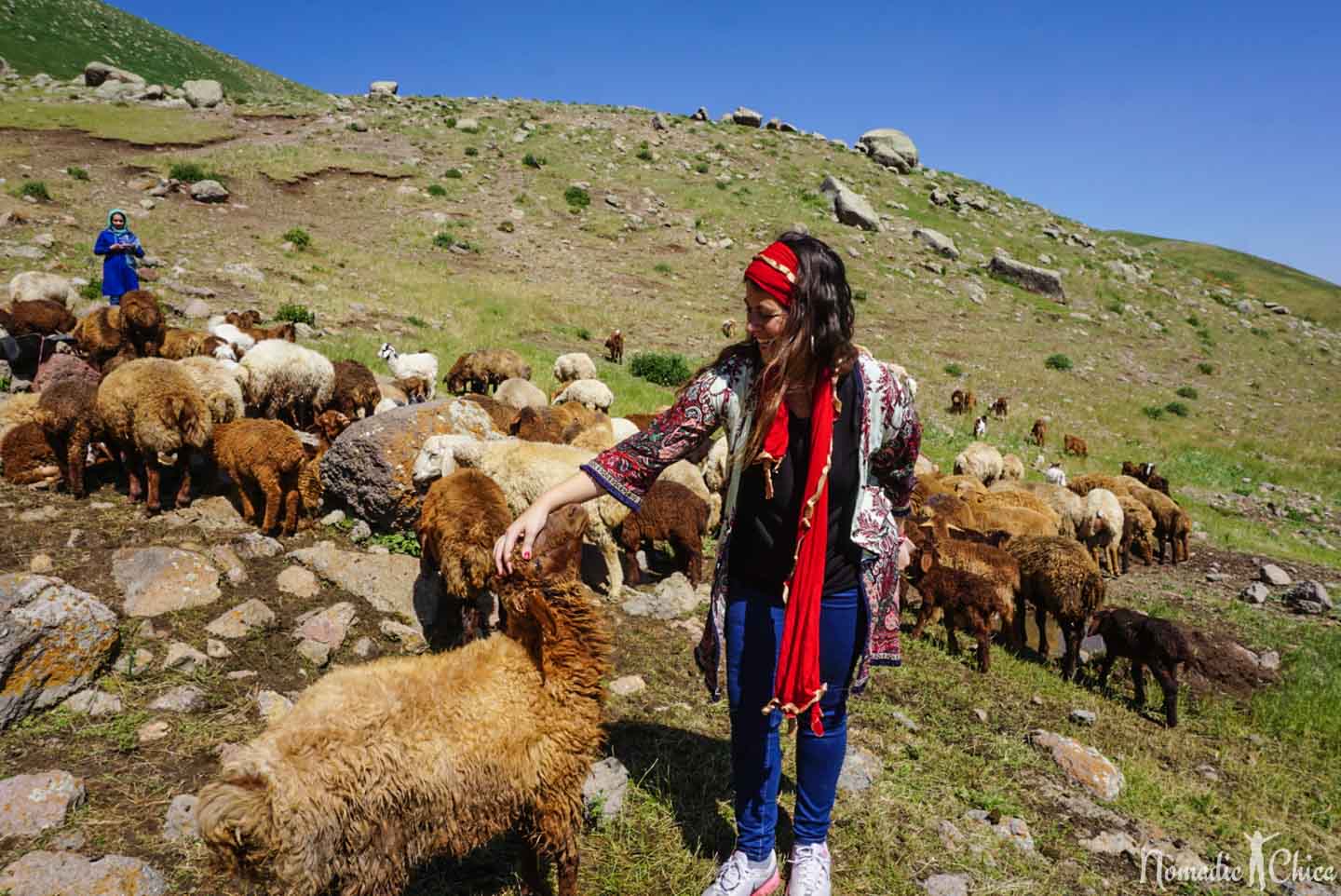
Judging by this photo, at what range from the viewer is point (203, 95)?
42594mm

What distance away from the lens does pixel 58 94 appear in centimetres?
4038

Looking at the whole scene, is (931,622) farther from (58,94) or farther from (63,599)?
(58,94)

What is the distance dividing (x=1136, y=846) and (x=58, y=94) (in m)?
57.9

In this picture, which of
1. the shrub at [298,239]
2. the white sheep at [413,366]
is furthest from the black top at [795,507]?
the shrub at [298,239]

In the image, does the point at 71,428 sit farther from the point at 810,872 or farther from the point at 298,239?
the point at 298,239

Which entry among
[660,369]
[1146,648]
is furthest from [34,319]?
[1146,648]

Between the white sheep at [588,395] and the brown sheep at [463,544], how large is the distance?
22.5 feet

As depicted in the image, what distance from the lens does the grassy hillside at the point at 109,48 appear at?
209ft

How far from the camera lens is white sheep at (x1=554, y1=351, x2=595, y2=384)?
15383 millimetres

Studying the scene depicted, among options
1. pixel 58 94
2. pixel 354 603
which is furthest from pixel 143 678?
pixel 58 94

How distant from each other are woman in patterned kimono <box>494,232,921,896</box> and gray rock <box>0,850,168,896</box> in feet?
7.08

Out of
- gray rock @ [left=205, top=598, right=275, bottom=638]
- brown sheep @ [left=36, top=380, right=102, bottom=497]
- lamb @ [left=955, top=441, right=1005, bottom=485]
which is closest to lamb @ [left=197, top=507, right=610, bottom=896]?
gray rock @ [left=205, top=598, right=275, bottom=638]

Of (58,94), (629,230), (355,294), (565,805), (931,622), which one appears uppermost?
(58,94)

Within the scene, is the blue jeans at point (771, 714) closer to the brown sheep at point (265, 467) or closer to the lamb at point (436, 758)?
the lamb at point (436, 758)
